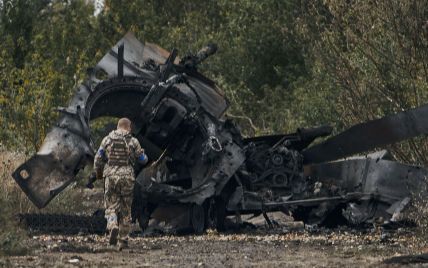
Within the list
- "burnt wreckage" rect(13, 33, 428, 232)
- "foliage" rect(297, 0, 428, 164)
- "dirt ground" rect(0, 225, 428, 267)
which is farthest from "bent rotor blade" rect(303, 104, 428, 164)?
"foliage" rect(297, 0, 428, 164)

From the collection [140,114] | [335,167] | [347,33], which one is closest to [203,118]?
[140,114]

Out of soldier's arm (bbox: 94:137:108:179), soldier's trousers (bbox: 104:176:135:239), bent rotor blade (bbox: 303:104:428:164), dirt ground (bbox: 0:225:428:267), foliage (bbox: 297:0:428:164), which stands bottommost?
dirt ground (bbox: 0:225:428:267)

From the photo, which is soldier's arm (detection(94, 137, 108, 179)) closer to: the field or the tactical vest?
the tactical vest

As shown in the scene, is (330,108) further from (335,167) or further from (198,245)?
(198,245)

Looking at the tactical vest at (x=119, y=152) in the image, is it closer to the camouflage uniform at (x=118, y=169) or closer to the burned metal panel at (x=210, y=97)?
the camouflage uniform at (x=118, y=169)

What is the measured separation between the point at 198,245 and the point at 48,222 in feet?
11.6

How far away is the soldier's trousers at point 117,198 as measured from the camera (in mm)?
19141

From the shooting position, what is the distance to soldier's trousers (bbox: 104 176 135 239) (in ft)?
62.8

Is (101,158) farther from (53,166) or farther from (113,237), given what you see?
(53,166)

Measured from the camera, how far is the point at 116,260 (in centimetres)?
1694

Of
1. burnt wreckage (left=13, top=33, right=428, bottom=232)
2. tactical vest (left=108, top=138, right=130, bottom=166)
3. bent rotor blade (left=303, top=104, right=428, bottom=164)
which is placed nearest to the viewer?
tactical vest (left=108, top=138, right=130, bottom=166)

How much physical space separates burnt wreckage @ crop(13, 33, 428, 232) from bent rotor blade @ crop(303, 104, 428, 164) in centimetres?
2

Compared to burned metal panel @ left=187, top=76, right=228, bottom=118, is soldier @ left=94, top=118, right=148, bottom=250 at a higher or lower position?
lower

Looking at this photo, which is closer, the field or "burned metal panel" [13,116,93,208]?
the field
